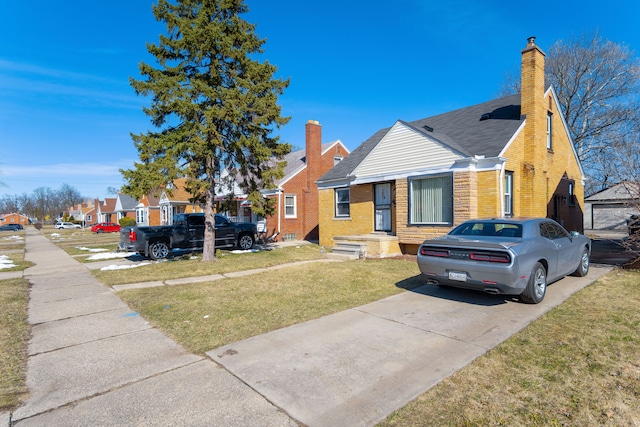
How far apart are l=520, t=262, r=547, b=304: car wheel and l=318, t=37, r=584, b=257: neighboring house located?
4911 mm

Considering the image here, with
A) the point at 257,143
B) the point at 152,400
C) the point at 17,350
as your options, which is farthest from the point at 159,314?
the point at 257,143

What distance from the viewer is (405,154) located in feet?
42.4

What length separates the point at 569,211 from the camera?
55.0ft

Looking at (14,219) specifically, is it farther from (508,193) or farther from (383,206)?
(508,193)

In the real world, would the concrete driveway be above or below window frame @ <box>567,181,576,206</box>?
below

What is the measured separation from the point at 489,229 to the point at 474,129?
25.6 feet

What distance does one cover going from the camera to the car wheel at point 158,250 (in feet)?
45.5

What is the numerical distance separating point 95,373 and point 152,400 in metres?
1.16

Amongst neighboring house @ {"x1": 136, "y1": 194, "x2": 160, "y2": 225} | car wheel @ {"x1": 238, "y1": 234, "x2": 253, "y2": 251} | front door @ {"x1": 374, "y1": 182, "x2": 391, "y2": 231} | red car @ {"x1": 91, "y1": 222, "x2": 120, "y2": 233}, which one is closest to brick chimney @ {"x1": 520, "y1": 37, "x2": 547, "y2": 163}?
front door @ {"x1": 374, "y1": 182, "x2": 391, "y2": 231}

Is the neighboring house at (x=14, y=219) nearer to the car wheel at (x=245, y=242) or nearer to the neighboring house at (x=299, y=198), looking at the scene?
the neighboring house at (x=299, y=198)

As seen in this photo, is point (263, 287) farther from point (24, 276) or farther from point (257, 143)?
point (24, 276)

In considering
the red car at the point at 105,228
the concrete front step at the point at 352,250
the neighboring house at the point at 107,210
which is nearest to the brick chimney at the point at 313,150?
the concrete front step at the point at 352,250

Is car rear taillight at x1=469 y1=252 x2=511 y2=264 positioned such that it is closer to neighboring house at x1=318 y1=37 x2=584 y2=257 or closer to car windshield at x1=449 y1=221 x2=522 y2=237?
car windshield at x1=449 y1=221 x2=522 y2=237

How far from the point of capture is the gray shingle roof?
11701mm
